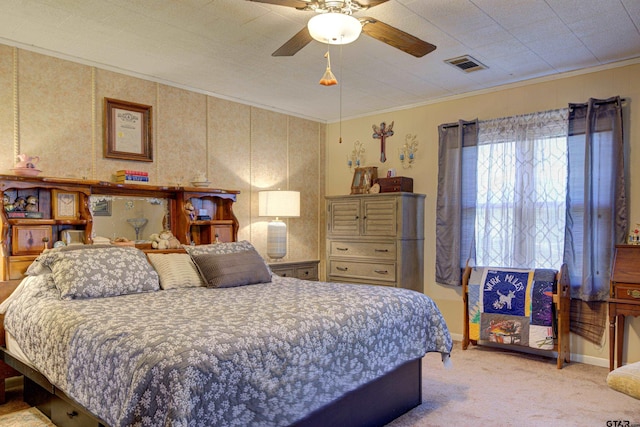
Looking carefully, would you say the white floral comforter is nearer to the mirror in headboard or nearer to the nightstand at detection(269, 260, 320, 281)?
the mirror in headboard

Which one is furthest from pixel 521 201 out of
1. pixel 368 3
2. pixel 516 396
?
pixel 368 3

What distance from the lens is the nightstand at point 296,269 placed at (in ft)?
14.9

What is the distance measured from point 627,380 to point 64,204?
3673 millimetres

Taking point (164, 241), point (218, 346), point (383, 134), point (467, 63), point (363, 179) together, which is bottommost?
point (218, 346)

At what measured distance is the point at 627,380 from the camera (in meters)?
2.04

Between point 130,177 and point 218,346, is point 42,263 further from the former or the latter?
point 218,346

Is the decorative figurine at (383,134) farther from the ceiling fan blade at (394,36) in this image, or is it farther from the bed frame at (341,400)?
the bed frame at (341,400)

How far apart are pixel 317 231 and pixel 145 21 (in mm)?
3301

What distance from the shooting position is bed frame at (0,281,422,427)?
7.09 feet

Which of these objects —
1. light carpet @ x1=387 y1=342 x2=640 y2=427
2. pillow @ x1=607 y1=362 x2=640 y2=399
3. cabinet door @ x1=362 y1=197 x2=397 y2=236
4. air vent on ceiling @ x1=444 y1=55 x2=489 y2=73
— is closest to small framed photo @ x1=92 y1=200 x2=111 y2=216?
cabinet door @ x1=362 y1=197 x2=397 y2=236

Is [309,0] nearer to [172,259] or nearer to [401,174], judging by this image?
[172,259]

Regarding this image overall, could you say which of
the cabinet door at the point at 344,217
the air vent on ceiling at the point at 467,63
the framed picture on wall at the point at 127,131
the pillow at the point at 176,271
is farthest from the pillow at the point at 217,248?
the air vent on ceiling at the point at 467,63

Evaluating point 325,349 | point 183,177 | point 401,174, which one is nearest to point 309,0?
point 325,349

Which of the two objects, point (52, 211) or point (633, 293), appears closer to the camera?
point (633, 293)
